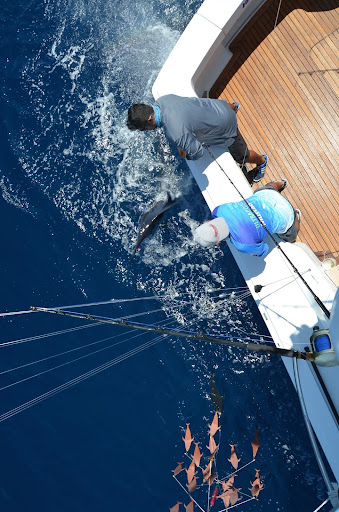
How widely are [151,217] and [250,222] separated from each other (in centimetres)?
194

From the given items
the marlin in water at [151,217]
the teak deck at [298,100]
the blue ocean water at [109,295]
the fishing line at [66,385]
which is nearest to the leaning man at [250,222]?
the teak deck at [298,100]

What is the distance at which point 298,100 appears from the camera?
5.07 m

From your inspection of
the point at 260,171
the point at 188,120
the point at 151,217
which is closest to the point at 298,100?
the point at 260,171

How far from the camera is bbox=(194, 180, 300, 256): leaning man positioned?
13.0 feet

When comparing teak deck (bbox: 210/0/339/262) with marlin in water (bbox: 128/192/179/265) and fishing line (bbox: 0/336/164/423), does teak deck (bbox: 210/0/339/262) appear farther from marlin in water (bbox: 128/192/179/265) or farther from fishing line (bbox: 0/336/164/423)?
fishing line (bbox: 0/336/164/423)

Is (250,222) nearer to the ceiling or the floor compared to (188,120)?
nearer to the floor

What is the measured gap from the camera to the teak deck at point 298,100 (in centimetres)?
495

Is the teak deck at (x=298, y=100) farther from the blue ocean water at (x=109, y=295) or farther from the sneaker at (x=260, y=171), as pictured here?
the blue ocean water at (x=109, y=295)

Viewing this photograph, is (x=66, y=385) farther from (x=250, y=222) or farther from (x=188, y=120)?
(x=188, y=120)

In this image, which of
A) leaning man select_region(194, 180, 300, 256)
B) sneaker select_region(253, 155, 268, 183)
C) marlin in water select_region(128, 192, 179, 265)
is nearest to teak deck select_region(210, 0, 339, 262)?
sneaker select_region(253, 155, 268, 183)

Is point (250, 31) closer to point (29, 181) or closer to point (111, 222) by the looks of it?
point (111, 222)

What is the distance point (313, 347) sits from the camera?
3947 mm

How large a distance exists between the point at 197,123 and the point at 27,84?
3.39m

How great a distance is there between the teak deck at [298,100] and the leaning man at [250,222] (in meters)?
0.75
